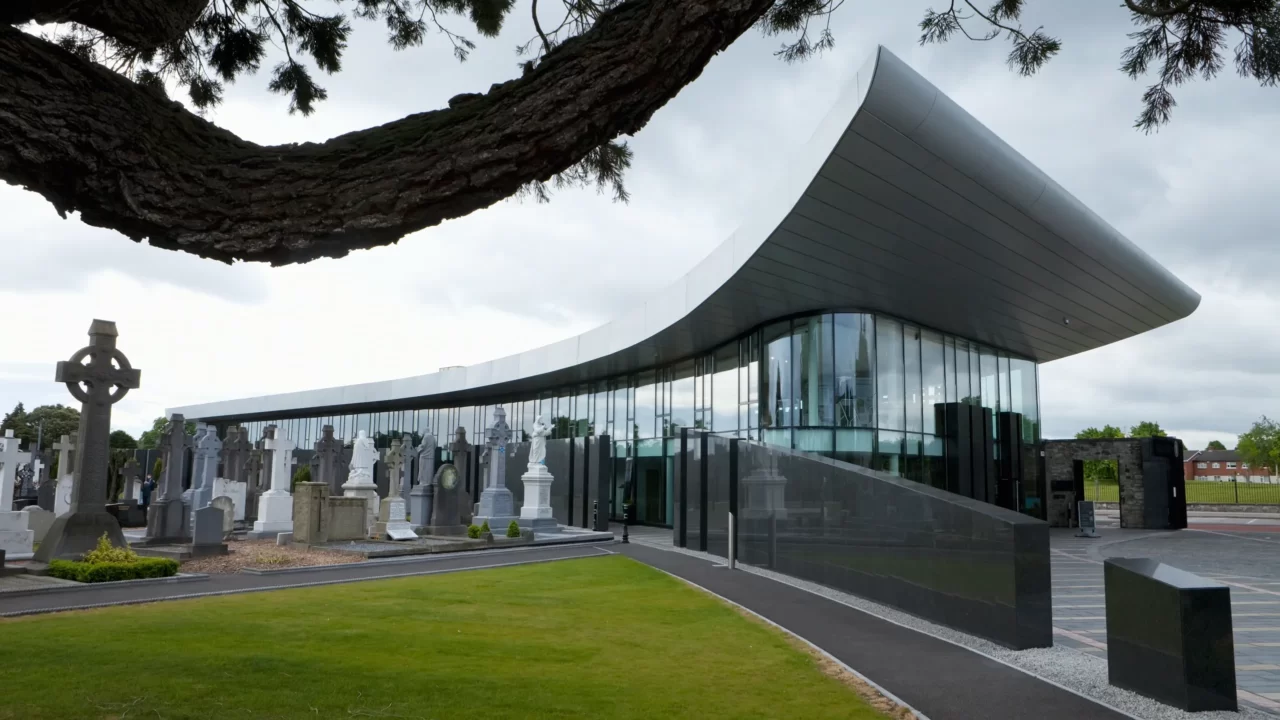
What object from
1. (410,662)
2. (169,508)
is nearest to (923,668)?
(410,662)

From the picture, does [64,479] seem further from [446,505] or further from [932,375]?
[932,375]

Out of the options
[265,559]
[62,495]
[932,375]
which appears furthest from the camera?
[62,495]

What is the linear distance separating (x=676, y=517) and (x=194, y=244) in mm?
17819

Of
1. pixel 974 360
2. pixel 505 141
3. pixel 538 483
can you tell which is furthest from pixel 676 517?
pixel 505 141

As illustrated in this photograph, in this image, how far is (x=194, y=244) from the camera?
141 inches

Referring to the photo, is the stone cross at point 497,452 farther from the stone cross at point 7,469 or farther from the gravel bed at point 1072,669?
the gravel bed at point 1072,669

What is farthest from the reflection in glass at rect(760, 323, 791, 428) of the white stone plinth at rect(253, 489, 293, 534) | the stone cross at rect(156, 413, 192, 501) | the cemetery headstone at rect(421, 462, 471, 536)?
the stone cross at rect(156, 413, 192, 501)

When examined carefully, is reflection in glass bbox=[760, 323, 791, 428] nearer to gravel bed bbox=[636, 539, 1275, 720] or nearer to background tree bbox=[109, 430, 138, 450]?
gravel bed bbox=[636, 539, 1275, 720]

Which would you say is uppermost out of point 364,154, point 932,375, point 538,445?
point 932,375

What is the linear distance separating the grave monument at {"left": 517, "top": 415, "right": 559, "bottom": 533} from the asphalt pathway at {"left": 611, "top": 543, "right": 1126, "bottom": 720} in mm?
14279

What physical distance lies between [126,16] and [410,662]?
513 cm

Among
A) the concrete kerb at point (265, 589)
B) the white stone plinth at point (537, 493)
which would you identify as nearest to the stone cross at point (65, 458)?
the white stone plinth at point (537, 493)

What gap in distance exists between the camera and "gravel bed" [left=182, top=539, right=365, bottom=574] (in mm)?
15133

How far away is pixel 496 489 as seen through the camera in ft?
84.4
